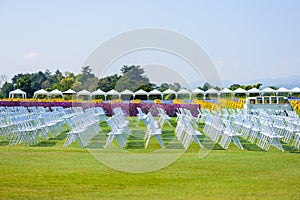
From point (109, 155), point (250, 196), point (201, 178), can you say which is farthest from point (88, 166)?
point (250, 196)

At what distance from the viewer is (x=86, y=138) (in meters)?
15.5

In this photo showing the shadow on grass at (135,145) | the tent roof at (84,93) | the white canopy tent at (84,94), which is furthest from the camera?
the tent roof at (84,93)

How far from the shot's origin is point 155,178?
8750 millimetres

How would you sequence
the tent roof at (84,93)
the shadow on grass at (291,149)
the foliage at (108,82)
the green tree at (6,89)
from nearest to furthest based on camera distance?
the shadow on grass at (291,149), the foliage at (108,82), the tent roof at (84,93), the green tree at (6,89)

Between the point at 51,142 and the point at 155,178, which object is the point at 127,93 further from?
the point at 155,178

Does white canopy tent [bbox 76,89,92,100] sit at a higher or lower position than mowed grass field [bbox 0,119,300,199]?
higher

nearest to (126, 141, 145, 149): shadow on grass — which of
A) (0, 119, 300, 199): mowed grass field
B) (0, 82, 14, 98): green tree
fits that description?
(0, 119, 300, 199): mowed grass field

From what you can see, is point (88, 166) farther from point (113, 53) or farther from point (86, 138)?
point (113, 53)

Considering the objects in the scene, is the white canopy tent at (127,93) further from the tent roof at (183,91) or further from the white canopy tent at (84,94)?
the tent roof at (183,91)

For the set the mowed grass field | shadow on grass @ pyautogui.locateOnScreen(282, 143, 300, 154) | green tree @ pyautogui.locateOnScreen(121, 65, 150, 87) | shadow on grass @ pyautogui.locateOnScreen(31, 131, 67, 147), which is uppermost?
green tree @ pyautogui.locateOnScreen(121, 65, 150, 87)

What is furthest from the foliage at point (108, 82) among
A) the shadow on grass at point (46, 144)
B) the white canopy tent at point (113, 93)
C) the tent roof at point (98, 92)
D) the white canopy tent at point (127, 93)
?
the shadow on grass at point (46, 144)

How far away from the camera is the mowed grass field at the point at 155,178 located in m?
7.37

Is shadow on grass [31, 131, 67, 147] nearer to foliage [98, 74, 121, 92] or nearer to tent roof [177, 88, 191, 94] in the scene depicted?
foliage [98, 74, 121, 92]

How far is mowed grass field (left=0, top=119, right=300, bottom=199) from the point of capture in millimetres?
7370
